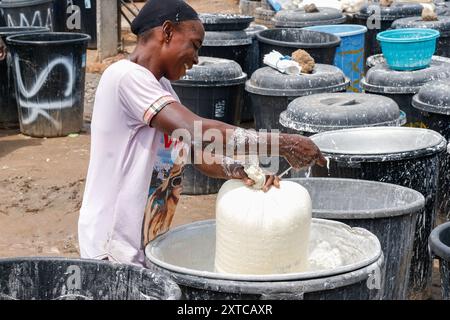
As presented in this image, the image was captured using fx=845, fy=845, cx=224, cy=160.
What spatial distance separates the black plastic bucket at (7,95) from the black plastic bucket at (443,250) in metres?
6.52

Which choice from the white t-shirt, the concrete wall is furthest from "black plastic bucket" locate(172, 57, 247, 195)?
the concrete wall

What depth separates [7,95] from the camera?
932 cm

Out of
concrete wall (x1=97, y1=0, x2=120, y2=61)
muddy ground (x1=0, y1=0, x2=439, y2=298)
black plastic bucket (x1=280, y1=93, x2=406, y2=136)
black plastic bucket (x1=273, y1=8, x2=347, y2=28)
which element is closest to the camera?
black plastic bucket (x1=280, y1=93, x2=406, y2=136)

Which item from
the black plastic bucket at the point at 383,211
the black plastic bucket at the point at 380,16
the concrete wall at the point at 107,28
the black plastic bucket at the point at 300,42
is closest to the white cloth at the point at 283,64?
the black plastic bucket at the point at 300,42

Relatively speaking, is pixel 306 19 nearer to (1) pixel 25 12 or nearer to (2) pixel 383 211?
(1) pixel 25 12

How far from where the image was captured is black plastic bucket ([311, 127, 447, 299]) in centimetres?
446

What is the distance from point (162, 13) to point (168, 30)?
0.21ft

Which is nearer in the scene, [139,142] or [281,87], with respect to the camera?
[139,142]

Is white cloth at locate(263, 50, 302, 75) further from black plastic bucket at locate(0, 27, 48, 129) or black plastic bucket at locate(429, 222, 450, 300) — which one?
black plastic bucket at locate(0, 27, 48, 129)

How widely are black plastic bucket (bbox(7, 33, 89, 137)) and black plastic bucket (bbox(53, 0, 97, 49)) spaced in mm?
4293

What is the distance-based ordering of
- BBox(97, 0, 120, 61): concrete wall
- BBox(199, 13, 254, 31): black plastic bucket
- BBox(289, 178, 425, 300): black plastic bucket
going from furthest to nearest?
BBox(97, 0, 120, 61): concrete wall
BBox(199, 13, 254, 31): black plastic bucket
BBox(289, 178, 425, 300): black plastic bucket

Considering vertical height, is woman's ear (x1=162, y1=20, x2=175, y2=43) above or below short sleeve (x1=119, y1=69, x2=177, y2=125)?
above

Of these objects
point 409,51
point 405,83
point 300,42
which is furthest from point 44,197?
point 409,51

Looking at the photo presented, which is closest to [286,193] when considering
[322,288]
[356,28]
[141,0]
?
[322,288]
